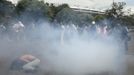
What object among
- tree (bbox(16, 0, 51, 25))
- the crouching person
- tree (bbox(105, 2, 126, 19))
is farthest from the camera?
tree (bbox(105, 2, 126, 19))

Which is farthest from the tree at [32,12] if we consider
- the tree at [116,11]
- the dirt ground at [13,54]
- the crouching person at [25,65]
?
the tree at [116,11]

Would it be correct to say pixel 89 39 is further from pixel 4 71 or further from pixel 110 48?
pixel 4 71

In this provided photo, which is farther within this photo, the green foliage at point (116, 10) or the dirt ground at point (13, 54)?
the green foliage at point (116, 10)

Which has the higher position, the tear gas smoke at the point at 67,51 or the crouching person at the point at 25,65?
the tear gas smoke at the point at 67,51

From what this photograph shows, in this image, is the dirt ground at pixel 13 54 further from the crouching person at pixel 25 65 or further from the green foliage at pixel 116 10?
the green foliage at pixel 116 10

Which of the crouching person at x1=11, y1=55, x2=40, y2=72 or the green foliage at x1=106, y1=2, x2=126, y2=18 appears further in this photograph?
the green foliage at x1=106, y1=2, x2=126, y2=18

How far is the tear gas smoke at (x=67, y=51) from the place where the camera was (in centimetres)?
979

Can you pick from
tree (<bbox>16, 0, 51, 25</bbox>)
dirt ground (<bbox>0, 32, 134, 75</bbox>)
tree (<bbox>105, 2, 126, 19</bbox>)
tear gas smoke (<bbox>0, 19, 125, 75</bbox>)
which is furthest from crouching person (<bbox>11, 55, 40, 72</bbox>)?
tree (<bbox>105, 2, 126, 19</bbox>)

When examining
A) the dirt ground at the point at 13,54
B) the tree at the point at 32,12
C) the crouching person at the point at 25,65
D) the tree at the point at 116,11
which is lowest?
the crouching person at the point at 25,65

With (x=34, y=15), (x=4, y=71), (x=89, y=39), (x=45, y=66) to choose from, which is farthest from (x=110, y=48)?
(x=4, y=71)

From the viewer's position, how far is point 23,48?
41.1 feet

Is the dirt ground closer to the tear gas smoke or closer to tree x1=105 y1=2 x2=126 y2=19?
the tear gas smoke

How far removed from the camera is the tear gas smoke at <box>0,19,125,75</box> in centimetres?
979

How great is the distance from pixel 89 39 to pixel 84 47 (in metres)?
1.14
